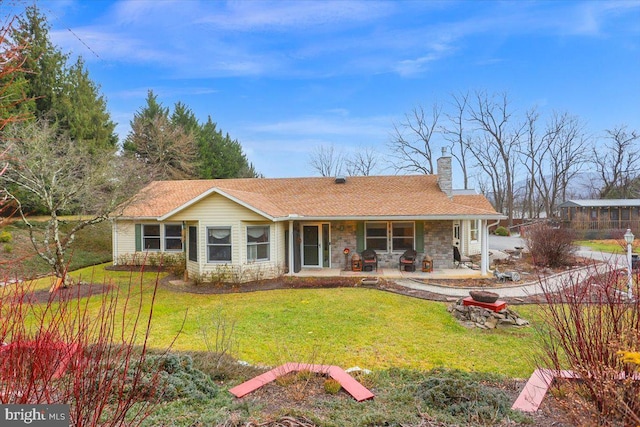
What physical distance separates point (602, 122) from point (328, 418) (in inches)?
1831

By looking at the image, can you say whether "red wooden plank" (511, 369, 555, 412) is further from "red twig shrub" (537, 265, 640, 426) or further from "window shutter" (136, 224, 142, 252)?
"window shutter" (136, 224, 142, 252)

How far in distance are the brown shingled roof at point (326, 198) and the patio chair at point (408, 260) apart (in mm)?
1819

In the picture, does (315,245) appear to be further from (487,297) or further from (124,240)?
(124,240)

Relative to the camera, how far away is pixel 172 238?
53.5 feet

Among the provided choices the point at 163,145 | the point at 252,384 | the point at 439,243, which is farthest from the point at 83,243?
the point at 252,384

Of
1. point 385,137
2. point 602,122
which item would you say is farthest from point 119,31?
point 602,122

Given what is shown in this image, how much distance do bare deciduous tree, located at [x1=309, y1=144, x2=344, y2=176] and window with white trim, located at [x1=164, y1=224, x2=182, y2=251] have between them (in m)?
23.2

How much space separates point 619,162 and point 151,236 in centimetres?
4847

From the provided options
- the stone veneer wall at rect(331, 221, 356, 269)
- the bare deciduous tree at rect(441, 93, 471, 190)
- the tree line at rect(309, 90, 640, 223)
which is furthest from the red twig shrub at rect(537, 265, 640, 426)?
the bare deciduous tree at rect(441, 93, 471, 190)

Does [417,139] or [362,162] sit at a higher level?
[417,139]

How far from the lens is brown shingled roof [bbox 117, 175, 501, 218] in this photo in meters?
13.7

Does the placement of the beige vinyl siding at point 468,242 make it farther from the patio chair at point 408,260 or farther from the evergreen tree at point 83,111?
the evergreen tree at point 83,111

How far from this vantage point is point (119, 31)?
20.3ft

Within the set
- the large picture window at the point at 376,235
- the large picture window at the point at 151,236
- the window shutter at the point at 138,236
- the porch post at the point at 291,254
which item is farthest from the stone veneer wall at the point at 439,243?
the window shutter at the point at 138,236
